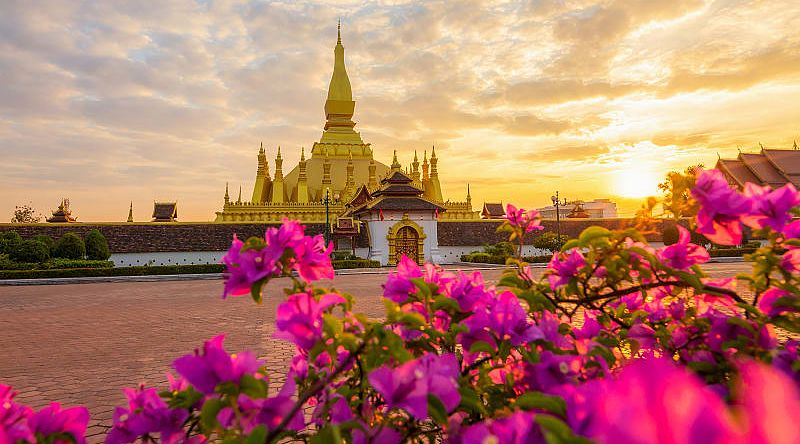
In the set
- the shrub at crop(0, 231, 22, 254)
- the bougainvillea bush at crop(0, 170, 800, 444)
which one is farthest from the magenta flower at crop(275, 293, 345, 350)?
the shrub at crop(0, 231, 22, 254)

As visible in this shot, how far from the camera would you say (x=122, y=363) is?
6.57 metres

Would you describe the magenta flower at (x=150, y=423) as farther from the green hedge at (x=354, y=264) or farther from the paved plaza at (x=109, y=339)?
the green hedge at (x=354, y=264)

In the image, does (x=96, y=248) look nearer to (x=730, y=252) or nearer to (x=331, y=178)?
(x=331, y=178)

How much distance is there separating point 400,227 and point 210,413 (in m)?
27.9

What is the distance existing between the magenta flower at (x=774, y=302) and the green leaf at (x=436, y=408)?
1.10 meters

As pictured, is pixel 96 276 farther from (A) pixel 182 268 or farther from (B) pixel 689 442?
(B) pixel 689 442

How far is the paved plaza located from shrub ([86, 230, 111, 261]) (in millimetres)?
13942

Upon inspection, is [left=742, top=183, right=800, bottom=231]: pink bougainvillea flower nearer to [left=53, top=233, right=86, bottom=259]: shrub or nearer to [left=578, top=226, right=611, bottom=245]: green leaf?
[left=578, top=226, right=611, bottom=245]: green leaf

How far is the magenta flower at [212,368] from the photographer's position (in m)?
1.09

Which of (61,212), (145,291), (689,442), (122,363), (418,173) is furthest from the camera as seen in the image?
(418,173)

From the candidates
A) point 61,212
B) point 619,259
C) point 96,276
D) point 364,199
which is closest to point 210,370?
point 619,259

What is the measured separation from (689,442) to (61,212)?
1715 inches

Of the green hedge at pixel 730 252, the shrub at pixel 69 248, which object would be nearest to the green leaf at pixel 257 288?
the shrub at pixel 69 248

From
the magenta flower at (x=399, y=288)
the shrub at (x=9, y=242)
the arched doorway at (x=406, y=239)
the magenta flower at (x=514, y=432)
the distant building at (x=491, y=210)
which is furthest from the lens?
the distant building at (x=491, y=210)
